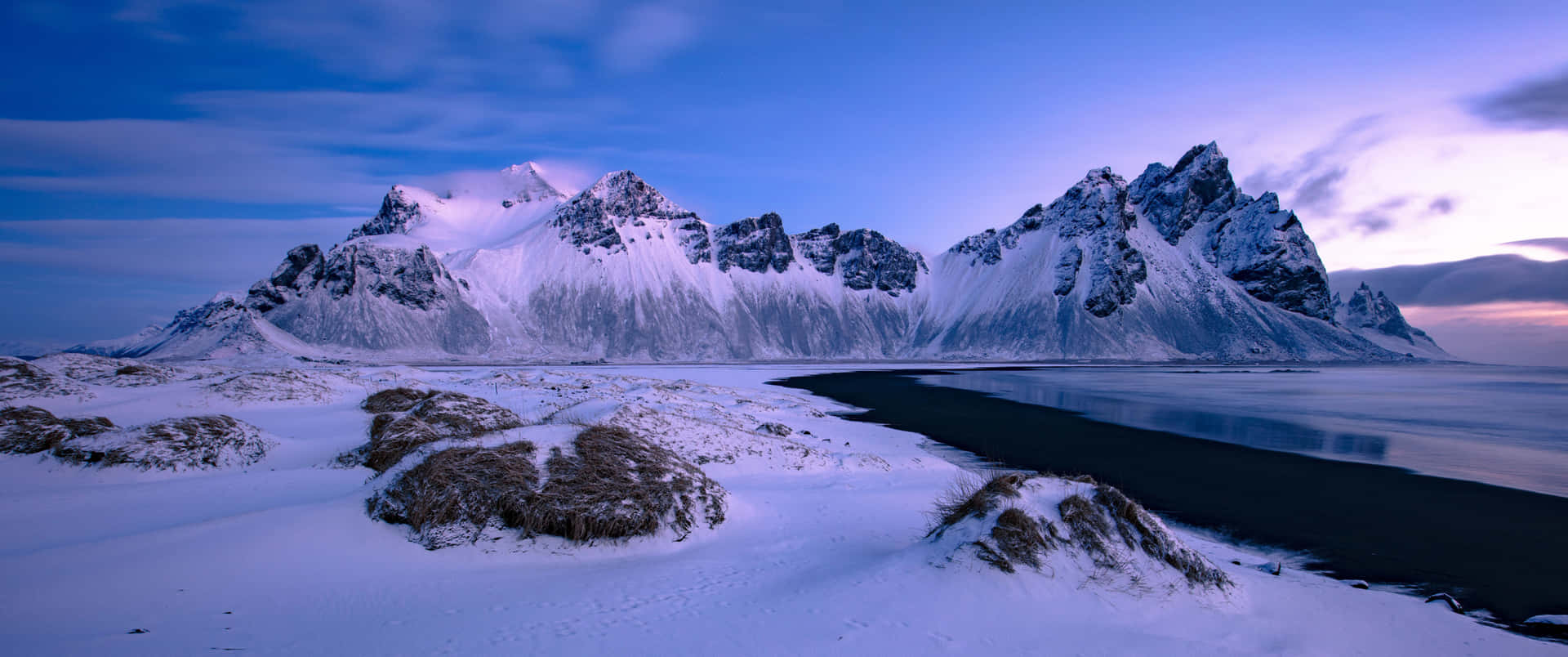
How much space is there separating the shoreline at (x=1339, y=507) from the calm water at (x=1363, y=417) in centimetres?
277

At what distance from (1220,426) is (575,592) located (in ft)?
111

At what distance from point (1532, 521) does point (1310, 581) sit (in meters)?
10.0

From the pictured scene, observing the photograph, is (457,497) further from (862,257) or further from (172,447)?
(862,257)

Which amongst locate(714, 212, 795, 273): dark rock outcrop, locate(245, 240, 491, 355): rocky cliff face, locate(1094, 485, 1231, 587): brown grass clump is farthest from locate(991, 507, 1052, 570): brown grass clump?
locate(714, 212, 795, 273): dark rock outcrop

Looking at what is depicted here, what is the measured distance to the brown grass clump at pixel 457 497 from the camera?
30.1 feet

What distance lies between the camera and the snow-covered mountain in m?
115

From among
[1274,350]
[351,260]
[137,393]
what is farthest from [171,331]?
[1274,350]

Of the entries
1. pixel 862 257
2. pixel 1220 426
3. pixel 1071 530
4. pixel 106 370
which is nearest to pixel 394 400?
pixel 106 370

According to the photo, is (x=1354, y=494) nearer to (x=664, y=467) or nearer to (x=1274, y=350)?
(x=664, y=467)

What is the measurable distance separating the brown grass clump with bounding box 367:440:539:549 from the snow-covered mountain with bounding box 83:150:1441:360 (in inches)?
4414

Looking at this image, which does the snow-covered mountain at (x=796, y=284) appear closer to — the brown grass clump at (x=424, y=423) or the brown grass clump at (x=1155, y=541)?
the brown grass clump at (x=424, y=423)

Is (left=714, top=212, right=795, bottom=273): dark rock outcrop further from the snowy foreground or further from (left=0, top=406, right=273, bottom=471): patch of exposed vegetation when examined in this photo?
the snowy foreground

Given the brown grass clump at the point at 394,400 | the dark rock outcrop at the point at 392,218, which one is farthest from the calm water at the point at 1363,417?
the dark rock outcrop at the point at 392,218

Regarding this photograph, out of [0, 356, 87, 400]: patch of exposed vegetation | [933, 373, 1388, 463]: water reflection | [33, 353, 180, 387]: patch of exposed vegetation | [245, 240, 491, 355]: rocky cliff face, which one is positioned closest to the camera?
[0, 356, 87, 400]: patch of exposed vegetation
